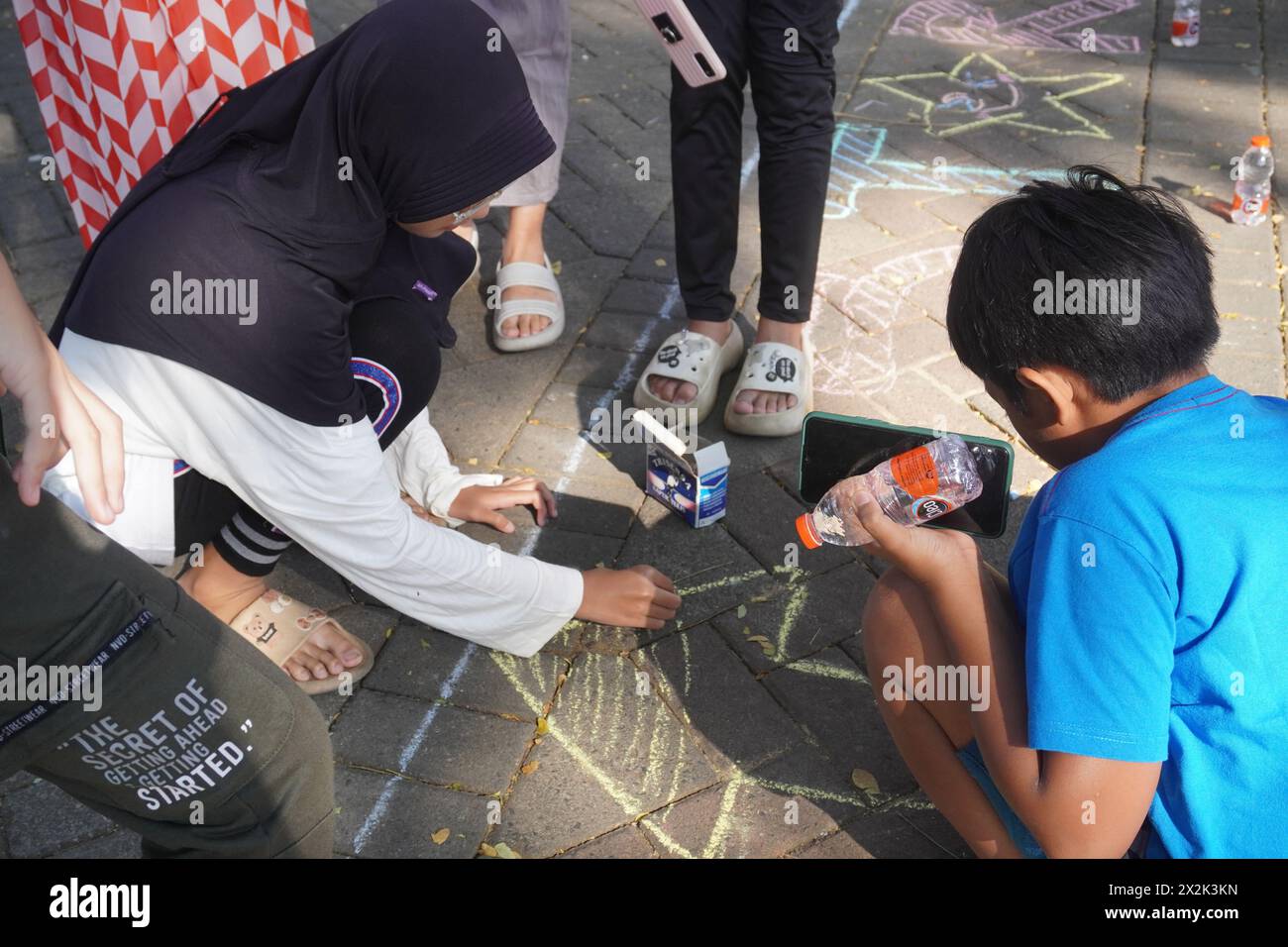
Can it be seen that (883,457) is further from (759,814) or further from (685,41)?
(685,41)

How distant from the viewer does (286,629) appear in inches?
104

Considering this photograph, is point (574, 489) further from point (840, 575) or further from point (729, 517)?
point (840, 575)

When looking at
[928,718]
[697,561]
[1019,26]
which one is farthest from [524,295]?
[1019,26]

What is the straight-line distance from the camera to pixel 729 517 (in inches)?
118

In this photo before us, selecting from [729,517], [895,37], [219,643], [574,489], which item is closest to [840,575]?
[729,517]

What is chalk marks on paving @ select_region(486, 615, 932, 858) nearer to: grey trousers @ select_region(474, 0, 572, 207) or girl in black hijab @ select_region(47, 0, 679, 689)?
girl in black hijab @ select_region(47, 0, 679, 689)

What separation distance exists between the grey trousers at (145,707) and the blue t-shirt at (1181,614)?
3.43 feet

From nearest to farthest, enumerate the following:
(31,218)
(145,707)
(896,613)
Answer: (145,707) → (896,613) → (31,218)

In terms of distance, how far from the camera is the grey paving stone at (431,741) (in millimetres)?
2355

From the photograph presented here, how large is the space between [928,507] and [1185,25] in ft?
14.0

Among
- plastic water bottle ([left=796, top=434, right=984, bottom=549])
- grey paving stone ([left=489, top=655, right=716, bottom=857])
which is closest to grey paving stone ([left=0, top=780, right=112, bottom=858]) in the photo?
grey paving stone ([left=489, top=655, right=716, bottom=857])

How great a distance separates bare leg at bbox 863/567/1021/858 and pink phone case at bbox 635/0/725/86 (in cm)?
146

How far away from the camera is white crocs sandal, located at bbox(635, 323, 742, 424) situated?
10.6ft
